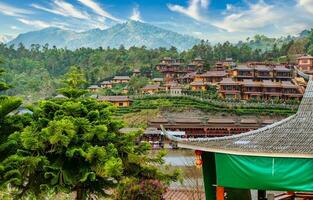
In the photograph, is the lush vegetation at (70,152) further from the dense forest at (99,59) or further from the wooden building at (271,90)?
the dense forest at (99,59)

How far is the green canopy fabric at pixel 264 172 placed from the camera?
5410 mm

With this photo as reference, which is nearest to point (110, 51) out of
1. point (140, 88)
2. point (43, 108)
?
point (140, 88)

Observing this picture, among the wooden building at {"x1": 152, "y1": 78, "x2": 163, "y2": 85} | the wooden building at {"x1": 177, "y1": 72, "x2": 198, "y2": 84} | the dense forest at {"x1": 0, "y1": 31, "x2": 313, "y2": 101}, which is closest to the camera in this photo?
the wooden building at {"x1": 177, "y1": 72, "x2": 198, "y2": 84}

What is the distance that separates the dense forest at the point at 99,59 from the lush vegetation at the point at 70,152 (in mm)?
58074

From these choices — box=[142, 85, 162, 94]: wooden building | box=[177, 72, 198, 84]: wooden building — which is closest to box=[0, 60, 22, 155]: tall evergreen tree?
box=[142, 85, 162, 94]: wooden building

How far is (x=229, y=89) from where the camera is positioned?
53688 millimetres

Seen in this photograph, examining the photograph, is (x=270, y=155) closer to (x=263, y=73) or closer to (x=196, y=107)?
(x=196, y=107)

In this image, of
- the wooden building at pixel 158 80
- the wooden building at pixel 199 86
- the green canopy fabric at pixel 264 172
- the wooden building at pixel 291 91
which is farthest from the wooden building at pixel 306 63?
the green canopy fabric at pixel 264 172

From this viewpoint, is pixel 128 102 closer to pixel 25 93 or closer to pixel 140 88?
pixel 140 88

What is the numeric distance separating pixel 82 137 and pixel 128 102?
45816mm

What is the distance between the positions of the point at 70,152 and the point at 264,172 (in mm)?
3204

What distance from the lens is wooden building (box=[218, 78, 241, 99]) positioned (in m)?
53.4

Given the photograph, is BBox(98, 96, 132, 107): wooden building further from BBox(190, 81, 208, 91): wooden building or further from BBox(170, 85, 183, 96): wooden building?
BBox(190, 81, 208, 91): wooden building

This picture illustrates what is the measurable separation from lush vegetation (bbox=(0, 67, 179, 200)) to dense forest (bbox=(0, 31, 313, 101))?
191ft
